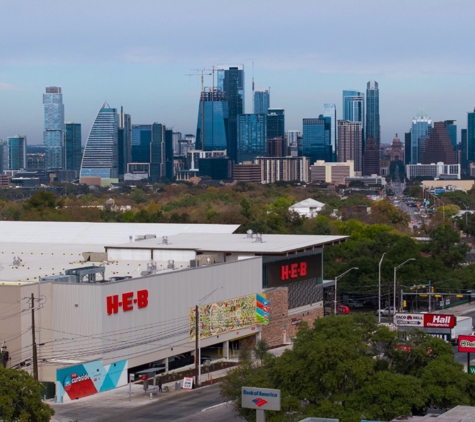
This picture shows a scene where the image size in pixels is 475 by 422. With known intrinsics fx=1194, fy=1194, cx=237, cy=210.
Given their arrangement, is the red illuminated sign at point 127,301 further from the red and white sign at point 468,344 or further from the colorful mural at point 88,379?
the red and white sign at point 468,344

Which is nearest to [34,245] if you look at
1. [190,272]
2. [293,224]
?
[190,272]

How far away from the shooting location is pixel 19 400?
43844 millimetres

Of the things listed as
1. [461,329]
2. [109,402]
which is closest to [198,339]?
[109,402]

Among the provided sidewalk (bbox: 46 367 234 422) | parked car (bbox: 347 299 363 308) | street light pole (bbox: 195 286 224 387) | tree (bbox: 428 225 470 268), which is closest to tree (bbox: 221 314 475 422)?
sidewalk (bbox: 46 367 234 422)

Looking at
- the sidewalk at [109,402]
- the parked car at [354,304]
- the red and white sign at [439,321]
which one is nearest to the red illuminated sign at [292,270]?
the parked car at [354,304]

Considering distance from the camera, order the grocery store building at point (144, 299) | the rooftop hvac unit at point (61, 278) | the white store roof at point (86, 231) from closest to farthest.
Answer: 1. the grocery store building at point (144, 299)
2. the rooftop hvac unit at point (61, 278)
3. the white store roof at point (86, 231)

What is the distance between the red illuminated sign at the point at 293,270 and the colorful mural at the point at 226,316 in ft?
14.6

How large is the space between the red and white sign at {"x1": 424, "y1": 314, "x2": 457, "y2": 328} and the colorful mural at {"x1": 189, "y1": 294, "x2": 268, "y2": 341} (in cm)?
1183

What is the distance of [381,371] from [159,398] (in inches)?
653

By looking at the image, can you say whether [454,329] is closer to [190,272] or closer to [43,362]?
[190,272]

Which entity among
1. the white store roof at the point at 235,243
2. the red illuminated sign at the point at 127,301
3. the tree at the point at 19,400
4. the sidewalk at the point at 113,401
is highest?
the white store roof at the point at 235,243

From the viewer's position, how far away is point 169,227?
10288 centimetres

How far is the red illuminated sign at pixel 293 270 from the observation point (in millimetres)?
78875

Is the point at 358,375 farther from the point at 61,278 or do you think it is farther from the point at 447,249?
the point at 447,249
